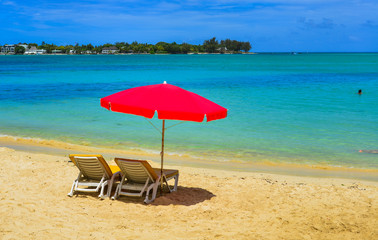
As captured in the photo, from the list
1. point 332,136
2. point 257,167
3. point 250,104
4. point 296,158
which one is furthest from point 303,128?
point 250,104

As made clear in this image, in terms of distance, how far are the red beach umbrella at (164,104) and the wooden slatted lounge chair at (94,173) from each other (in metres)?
1.06

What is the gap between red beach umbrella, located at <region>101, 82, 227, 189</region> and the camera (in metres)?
5.87

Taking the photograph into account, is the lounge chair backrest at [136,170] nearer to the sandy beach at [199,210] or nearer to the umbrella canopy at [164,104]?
the sandy beach at [199,210]

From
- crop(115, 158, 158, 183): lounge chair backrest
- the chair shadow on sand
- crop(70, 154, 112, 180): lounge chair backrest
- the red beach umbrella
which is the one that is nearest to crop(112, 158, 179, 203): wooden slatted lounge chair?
crop(115, 158, 158, 183): lounge chair backrest

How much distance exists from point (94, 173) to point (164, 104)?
2.10 m

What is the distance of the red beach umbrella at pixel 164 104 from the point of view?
5867 mm

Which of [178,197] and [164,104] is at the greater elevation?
[164,104]

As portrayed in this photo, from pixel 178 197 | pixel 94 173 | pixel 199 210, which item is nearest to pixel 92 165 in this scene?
pixel 94 173

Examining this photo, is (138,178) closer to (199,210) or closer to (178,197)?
(178,197)

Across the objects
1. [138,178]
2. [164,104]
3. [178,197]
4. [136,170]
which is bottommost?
[178,197]

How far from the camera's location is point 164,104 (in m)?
5.99

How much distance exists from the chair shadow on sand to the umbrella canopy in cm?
167

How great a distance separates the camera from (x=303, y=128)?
15617mm

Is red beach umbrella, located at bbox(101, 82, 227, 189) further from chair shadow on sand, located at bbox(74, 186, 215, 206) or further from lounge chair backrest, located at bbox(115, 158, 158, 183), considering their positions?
chair shadow on sand, located at bbox(74, 186, 215, 206)
